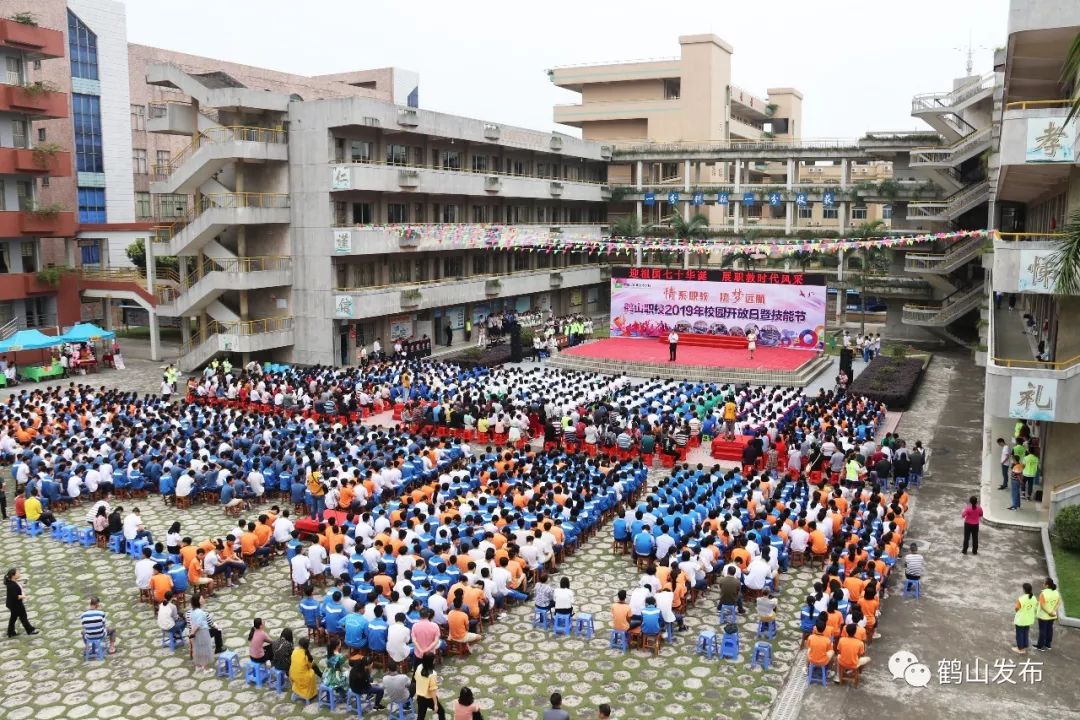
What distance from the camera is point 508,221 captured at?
49.4 m

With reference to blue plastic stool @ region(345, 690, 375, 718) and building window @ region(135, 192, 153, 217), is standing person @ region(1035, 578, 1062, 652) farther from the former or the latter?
building window @ region(135, 192, 153, 217)

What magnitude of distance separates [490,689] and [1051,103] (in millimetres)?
15055

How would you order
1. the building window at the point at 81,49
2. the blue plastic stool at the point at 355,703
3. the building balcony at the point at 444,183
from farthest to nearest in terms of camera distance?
1. the building window at the point at 81,49
2. the building balcony at the point at 444,183
3. the blue plastic stool at the point at 355,703

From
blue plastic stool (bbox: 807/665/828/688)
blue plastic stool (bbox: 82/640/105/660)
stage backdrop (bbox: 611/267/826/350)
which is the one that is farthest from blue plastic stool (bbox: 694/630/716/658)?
stage backdrop (bbox: 611/267/826/350)

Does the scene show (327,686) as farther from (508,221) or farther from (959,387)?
(508,221)

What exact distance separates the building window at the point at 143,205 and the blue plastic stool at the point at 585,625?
47582 mm

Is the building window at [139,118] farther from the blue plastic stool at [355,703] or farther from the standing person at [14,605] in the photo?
the blue plastic stool at [355,703]

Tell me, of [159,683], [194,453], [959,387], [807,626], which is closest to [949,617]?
[807,626]

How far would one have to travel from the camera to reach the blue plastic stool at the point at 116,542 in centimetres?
1720

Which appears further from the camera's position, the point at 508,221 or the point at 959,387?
the point at 508,221

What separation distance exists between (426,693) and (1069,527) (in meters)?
12.0

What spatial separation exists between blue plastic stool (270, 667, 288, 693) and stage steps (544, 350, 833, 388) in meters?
22.5

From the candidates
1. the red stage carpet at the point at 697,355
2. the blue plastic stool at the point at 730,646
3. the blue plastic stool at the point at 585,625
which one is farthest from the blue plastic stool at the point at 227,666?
the red stage carpet at the point at 697,355

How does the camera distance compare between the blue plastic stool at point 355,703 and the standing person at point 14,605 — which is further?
the standing person at point 14,605
